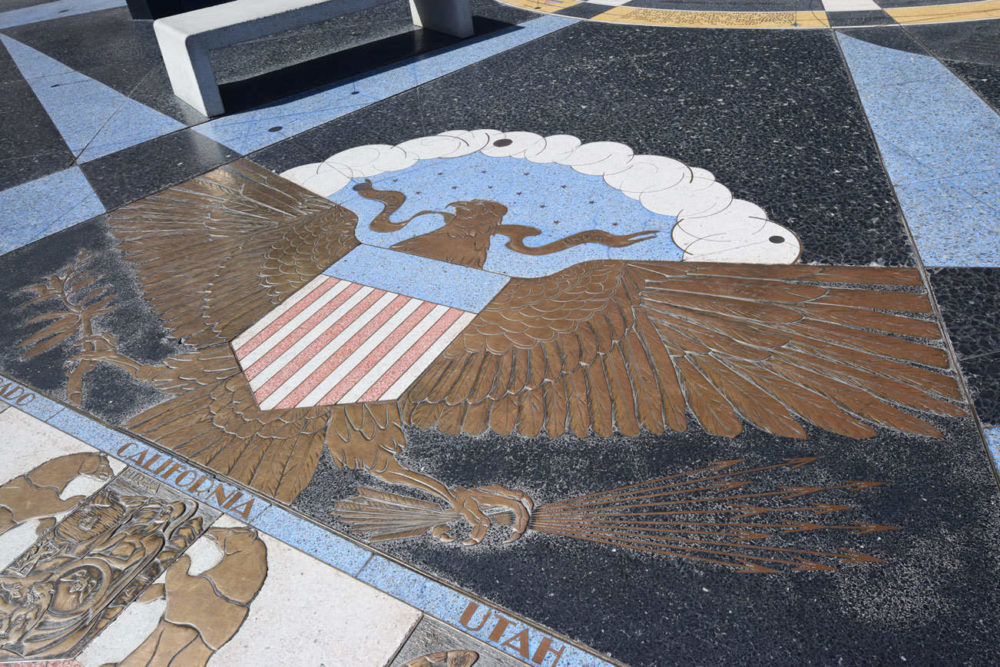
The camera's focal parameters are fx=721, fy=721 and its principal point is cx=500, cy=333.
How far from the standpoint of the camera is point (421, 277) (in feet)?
9.87

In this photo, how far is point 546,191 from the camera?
3.58 m

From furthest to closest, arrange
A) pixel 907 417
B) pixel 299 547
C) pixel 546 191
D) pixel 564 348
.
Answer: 1. pixel 546 191
2. pixel 564 348
3. pixel 907 417
4. pixel 299 547

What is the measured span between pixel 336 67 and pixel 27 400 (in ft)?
12.1

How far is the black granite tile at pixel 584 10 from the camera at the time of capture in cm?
609

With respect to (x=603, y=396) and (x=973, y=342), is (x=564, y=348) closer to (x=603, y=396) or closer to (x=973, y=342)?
(x=603, y=396)

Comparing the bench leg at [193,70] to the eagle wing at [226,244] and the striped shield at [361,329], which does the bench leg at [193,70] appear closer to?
the eagle wing at [226,244]

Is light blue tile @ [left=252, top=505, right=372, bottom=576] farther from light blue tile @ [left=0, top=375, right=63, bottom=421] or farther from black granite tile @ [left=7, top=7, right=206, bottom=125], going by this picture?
black granite tile @ [left=7, top=7, right=206, bottom=125]

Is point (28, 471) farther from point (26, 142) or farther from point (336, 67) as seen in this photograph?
point (336, 67)

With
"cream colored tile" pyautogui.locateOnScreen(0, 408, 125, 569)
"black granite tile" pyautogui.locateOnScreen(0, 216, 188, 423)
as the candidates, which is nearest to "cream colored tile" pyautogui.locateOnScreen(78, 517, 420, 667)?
"cream colored tile" pyautogui.locateOnScreen(0, 408, 125, 569)

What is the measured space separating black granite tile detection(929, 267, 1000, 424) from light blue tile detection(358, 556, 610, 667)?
1.47 metres

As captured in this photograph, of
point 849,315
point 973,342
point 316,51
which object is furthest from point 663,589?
point 316,51

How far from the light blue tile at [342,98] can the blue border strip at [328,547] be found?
2.31 m

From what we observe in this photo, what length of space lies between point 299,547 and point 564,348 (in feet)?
3.58

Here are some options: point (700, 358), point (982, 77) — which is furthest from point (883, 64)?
point (700, 358)
